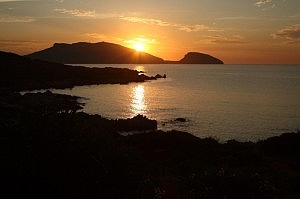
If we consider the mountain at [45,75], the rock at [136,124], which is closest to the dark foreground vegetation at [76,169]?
the rock at [136,124]

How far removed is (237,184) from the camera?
46.1 ft

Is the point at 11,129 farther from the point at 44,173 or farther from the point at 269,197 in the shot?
the point at 269,197

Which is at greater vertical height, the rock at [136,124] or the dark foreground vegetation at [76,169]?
the dark foreground vegetation at [76,169]

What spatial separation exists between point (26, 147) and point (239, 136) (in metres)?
45.0

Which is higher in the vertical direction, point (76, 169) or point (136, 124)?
point (76, 169)

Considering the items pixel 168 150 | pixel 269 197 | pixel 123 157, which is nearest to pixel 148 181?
pixel 123 157

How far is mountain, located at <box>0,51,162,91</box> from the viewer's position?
384 feet

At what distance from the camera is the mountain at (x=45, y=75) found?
117 meters

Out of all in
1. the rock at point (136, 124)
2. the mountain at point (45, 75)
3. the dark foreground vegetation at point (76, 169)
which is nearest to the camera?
A: the dark foreground vegetation at point (76, 169)

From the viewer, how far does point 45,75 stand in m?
138

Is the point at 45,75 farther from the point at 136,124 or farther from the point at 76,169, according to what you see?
the point at 76,169

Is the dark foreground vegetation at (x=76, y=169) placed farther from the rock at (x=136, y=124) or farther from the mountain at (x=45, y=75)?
the mountain at (x=45, y=75)

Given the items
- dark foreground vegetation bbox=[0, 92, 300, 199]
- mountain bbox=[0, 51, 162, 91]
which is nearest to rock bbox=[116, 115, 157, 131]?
dark foreground vegetation bbox=[0, 92, 300, 199]

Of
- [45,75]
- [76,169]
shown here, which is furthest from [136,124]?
[45,75]
